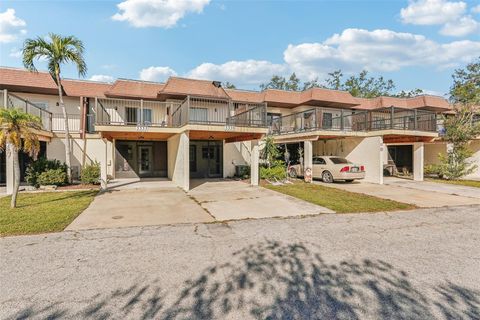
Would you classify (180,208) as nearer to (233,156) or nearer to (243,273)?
(243,273)

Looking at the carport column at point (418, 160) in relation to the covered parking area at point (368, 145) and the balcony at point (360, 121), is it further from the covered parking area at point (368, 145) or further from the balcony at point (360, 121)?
the balcony at point (360, 121)

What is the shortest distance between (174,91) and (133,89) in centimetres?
300

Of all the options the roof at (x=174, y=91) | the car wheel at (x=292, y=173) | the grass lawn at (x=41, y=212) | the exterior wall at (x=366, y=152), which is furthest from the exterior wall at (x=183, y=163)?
the exterior wall at (x=366, y=152)

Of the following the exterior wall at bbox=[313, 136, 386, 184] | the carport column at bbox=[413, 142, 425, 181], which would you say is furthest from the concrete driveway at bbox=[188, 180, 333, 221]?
the carport column at bbox=[413, 142, 425, 181]

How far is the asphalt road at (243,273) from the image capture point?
2.96 meters

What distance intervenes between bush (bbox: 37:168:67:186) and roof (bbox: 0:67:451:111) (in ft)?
18.6

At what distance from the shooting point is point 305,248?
4930 millimetres

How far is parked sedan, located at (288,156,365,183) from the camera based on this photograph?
586 inches

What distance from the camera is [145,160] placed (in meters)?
17.8

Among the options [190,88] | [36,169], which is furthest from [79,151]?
[190,88]

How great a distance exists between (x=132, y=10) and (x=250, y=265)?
548 inches

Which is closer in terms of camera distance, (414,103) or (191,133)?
(191,133)

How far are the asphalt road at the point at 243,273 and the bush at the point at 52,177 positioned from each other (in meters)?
8.61

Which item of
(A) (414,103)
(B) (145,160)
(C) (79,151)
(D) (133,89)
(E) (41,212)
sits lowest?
(E) (41,212)
